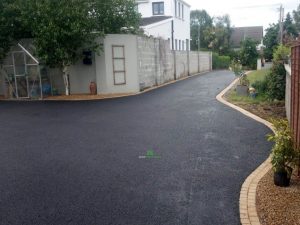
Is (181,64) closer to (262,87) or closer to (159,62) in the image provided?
(159,62)

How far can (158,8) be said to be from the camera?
41469mm

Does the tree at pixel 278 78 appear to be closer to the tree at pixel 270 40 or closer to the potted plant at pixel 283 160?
the potted plant at pixel 283 160

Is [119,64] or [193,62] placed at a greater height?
[119,64]

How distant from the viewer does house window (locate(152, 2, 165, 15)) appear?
41.0 m

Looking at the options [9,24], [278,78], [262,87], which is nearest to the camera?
[278,78]

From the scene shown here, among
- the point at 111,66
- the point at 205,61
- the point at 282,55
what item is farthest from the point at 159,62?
the point at 205,61

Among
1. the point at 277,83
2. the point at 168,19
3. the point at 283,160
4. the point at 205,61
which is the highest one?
the point at 168,19

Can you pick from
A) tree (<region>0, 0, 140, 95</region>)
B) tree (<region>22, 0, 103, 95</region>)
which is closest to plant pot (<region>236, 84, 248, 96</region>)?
tree (<region>0, 0, 140, 95</region>)

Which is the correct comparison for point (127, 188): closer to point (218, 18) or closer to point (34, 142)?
point (34, 142)

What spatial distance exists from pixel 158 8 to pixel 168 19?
12.4 ft

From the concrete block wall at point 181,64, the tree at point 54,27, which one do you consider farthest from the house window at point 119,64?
the concrete block wall at point 181,64

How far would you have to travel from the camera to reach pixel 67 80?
68.8 feet

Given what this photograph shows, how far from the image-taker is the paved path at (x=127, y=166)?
5480mm

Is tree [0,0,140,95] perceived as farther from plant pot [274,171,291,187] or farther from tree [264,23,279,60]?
tree [264,23,279,60]
